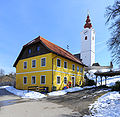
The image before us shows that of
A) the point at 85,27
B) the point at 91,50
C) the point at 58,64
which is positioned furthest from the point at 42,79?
the point at 85,27

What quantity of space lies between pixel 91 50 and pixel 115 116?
49.1 metres

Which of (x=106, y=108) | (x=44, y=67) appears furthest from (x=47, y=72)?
(x=106, y=108)

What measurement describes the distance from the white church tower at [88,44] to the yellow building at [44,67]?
30.3 m

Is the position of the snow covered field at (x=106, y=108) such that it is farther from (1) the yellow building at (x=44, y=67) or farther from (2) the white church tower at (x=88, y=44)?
(2) the white church tower at (x=88, y=44)

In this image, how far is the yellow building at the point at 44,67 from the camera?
16.3 metres

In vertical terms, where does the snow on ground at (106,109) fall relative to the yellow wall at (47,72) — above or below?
below

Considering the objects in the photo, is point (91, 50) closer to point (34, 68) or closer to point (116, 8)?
point (34, 68)

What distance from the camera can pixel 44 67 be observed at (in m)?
17.0

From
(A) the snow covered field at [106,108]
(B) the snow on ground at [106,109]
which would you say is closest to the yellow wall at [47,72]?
(A) the snow covered field at [106,108]

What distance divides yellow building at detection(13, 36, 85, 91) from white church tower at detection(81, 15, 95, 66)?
99.3 ft

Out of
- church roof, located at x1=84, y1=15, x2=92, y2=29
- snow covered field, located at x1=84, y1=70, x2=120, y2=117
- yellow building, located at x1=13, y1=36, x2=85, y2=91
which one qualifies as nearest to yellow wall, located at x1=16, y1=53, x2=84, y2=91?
yellow building, located at x1=13, y1=36, x2=85, y2=91

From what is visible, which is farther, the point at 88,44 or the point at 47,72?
the point at 88,44

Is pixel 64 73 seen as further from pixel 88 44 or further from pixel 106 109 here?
pixel 88 44

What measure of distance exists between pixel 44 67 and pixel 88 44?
40614mm
